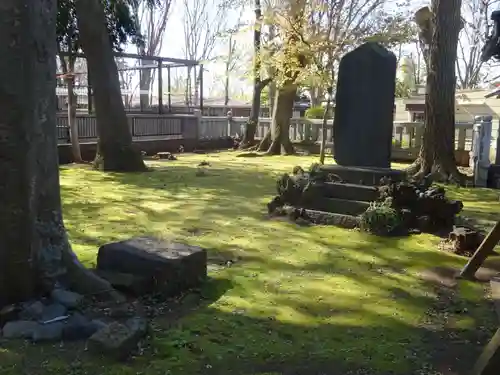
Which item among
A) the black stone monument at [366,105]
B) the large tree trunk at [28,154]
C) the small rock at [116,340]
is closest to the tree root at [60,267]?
the large tree trunk at [28,154]

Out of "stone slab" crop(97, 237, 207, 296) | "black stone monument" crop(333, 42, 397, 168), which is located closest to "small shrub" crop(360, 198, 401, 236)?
"black stone monument" crop(333, 42, 397, 168)

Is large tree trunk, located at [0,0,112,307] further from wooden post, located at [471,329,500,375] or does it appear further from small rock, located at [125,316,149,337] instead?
wooden post, located at [471,329,500,375]

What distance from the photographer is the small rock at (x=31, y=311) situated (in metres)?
3.56

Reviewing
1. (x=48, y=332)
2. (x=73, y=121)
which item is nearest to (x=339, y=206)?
(x=48, y=332)

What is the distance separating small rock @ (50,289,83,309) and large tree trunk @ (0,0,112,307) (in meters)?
0.08

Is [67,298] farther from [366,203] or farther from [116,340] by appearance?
[366,203]

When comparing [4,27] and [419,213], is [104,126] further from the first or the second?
[4,27]

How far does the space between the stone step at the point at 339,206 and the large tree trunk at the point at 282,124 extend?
37.6 feet

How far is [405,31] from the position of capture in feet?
51.3

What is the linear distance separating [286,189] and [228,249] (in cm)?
236

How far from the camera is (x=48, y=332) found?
338 centimetres

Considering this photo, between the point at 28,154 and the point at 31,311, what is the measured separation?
3.58 ft

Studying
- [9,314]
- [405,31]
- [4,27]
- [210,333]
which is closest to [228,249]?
[210,333]

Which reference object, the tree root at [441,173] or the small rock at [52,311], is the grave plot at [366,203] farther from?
the small rock at [52,311]
